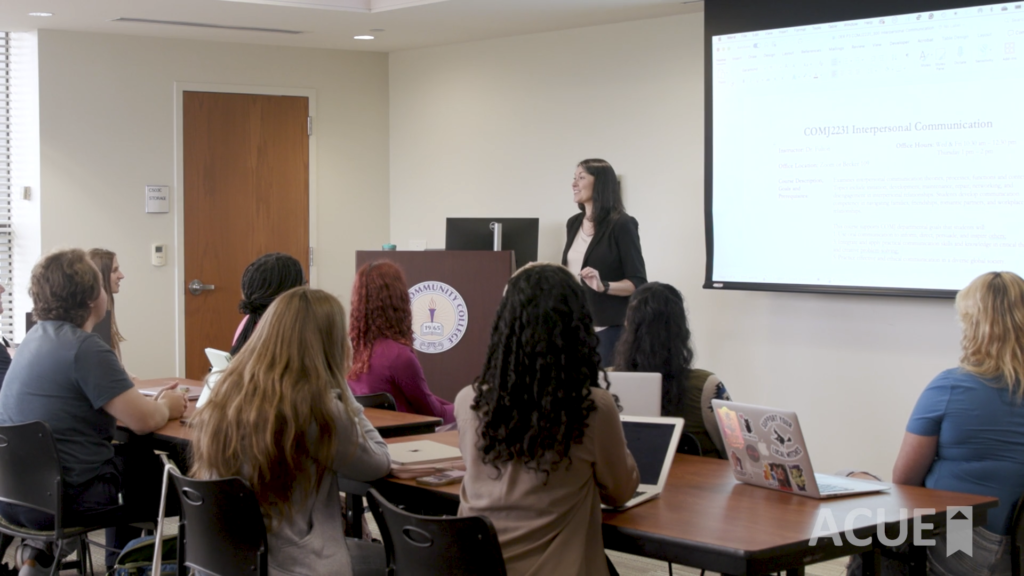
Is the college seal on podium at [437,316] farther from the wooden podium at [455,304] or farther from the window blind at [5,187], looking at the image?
the window blind at [5,187]

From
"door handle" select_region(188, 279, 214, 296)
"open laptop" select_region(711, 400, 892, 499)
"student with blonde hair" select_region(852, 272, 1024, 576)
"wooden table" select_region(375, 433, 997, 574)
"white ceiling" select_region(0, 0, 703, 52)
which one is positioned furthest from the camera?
"door handle" select_region(188, 279, 214, 296)

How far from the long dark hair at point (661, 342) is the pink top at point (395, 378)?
2.86ft

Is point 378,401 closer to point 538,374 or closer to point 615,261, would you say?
point 538,374

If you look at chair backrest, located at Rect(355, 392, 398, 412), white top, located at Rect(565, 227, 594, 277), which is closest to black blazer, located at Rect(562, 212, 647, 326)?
white top, located at Rect(565, 227, 594, 277)

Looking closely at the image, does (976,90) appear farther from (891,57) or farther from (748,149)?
(748,149)

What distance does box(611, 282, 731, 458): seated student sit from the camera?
294 centimetres

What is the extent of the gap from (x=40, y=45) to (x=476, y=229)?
3.06m

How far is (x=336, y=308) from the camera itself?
2416 mm

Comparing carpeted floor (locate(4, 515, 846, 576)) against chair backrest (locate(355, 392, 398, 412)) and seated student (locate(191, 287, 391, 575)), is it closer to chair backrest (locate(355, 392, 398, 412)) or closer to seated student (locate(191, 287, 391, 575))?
chair backrest (locate(355, 392, 398, 412))

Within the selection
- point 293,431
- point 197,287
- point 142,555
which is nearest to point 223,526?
point 293,431

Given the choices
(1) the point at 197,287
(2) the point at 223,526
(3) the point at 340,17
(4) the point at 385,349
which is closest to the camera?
(2) the point at 223,526

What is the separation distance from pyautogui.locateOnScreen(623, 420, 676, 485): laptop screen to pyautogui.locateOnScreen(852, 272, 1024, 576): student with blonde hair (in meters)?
0.74

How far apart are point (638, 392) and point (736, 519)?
671 mm

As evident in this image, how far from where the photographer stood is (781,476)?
90.6 inches
